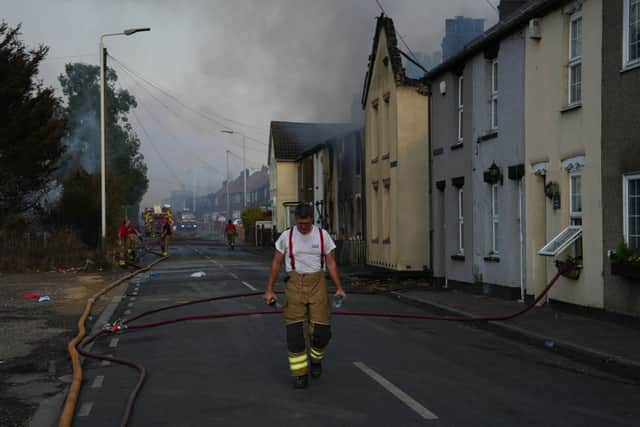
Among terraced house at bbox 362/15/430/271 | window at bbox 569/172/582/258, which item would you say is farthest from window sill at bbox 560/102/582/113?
terraced house at bbox 362/15/430/271

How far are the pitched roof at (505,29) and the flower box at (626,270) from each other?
4.92m

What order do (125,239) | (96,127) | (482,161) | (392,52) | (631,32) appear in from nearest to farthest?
(631,32) → (482,161) → (392,52) → (125,239) → (96,127)

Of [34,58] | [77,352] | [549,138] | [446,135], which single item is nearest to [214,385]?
[77,352]

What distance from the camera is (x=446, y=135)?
21047 millimetres

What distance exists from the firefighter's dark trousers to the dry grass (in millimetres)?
21433

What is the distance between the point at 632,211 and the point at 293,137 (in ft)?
150

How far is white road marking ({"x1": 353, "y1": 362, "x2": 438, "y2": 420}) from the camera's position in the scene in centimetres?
686

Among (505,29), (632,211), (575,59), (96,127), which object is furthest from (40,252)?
(96,127)

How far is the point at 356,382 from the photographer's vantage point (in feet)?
27.1

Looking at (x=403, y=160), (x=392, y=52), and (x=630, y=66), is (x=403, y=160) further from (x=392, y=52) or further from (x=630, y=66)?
(x=630, y=66)

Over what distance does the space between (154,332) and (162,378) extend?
12.7ft

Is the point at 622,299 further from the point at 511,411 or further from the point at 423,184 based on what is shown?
the point at 423,184

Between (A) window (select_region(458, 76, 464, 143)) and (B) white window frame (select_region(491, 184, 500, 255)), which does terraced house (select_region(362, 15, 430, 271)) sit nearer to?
(A) window (select_region(458, 76, 464, 143))

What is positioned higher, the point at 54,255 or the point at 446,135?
the point at 446,135
